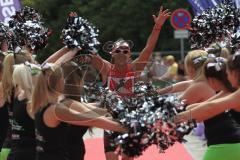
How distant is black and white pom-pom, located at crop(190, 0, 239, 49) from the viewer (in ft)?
25.7

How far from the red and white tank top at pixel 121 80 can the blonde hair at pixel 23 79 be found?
5.02ft

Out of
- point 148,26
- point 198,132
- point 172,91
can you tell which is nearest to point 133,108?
point 172,91

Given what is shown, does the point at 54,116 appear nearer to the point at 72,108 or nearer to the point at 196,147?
the point at 72,108

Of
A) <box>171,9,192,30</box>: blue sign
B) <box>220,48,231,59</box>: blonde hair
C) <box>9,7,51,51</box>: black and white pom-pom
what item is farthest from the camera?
<box>171,9,192,30</box>: blue sign

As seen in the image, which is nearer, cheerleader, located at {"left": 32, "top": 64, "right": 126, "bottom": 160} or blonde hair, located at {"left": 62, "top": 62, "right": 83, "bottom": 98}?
cheerleader, located at {"left": 32, "top": 64, "right": 126, "bottom": 160}

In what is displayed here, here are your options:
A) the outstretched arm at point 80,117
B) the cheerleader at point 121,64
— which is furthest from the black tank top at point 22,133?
the cheerleader at point 121,64

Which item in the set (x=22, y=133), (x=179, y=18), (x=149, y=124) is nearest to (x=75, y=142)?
(x=22, y=133)

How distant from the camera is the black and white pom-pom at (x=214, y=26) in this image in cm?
782

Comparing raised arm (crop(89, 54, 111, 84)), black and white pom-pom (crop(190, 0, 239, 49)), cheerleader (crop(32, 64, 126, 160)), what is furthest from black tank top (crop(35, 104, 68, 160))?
black and white pom-pom (crop(190, 0, 239, 49))

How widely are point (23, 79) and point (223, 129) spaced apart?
167cm

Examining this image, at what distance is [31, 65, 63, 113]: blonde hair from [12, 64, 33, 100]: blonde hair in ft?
2.23

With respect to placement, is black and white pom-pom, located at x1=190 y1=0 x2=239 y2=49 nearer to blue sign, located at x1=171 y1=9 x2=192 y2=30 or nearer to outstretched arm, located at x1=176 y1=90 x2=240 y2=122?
outstretched arm, located at x1=176 y1=90 x2=240 y2=122

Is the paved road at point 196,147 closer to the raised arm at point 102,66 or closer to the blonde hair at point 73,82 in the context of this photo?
the raised arm at point 102,66

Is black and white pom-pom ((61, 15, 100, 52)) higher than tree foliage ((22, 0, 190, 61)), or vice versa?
tree foliage ((22, 0, 190, 61))
